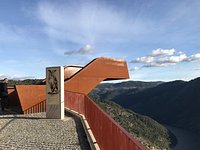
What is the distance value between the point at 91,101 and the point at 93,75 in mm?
16041

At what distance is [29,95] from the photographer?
2222 cm

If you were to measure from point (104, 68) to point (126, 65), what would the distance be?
356 cm

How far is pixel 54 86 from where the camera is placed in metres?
18.9

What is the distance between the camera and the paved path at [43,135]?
1079 centimetres

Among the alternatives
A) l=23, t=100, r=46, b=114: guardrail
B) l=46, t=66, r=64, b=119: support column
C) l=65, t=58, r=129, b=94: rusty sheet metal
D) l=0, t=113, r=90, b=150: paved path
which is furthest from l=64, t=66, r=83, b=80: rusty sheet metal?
l=0, t=113, r=90, b=150: paved path

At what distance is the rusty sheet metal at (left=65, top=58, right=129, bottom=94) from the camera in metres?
28.9

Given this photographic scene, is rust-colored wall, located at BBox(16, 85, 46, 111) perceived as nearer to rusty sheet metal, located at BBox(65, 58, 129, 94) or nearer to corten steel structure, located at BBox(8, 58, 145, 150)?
corten steel structure, located at BBox(8, 58, 145, 150)

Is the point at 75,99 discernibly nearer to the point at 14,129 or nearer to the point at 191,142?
the point at 14,129

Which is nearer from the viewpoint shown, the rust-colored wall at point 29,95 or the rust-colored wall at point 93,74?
the rust-colored wall at point 29,95

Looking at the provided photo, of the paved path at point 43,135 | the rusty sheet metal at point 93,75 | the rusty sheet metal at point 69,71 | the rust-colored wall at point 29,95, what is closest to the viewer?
the paved path at point 43,135

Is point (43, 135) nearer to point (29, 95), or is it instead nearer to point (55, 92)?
point (55, 92)

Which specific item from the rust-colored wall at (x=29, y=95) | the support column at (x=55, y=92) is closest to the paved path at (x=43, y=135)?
the support column at (x=55, y=92)

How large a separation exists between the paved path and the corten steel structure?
71 cm

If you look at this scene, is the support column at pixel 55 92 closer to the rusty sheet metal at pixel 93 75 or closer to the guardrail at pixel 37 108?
the guardrail at pixel 37 108
